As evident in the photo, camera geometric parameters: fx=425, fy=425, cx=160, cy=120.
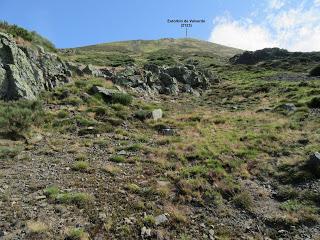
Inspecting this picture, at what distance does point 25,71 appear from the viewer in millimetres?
27672

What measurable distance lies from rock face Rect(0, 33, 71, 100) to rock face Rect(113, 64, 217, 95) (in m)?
6.03

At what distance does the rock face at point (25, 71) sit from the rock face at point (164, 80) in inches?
237

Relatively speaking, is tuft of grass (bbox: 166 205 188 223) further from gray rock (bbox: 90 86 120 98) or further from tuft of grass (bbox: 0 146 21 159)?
gray rock (bbox: 90 86 120 98)

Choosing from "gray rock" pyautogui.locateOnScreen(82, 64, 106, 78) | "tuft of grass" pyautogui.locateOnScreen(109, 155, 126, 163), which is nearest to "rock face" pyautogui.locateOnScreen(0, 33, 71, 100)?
"gray rock" pyautogui.locateOnScreen(82, 64, 106, 78)

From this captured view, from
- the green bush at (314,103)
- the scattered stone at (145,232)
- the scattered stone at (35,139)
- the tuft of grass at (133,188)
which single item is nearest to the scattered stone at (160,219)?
the scattered stone at (145,232)

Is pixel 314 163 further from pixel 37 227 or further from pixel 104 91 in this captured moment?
pixel 104 91

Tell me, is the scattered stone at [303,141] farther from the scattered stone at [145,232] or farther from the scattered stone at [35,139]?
the scattered stone at [35,139]

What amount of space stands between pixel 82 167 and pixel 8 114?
6692 millimetres

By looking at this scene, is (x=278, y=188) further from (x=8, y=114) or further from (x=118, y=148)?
(x=8, y=114)

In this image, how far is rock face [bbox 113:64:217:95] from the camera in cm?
3688

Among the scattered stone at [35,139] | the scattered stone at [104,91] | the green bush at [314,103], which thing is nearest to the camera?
the scattered stone at [35,139]

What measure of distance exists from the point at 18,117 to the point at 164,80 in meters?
21.3

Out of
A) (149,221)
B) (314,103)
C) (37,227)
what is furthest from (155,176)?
(314,103)

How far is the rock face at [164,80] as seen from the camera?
36.9 meters
